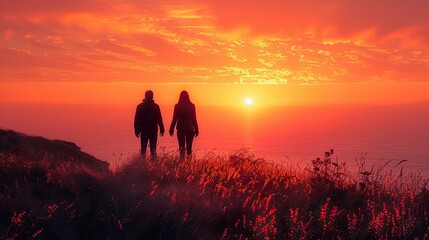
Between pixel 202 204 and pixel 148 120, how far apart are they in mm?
8858

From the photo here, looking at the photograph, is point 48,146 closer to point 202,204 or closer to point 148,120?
point 148,120

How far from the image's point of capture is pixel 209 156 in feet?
37.4

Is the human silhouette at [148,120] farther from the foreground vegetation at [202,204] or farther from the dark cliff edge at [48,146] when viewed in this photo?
Result: the foreground vegetation at [202,204]

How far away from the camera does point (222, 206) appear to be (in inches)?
281

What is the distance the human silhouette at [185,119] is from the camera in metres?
15.6

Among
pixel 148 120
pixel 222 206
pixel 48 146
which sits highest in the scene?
pixel 148 120

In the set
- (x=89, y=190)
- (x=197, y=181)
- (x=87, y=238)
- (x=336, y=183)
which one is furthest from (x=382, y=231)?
(x=89, y=190)

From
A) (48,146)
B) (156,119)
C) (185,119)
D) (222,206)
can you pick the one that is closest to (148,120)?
(156,119)

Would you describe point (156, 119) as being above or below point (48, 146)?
above

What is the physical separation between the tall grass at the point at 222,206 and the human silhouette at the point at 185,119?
565cm

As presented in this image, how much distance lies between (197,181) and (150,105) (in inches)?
292

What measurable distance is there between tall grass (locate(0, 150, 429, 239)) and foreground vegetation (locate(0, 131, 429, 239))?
0.05ft

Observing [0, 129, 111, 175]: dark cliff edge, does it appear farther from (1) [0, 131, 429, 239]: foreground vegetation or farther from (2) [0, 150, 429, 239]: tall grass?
(2) [0, 150, 429, 239]: tall grass

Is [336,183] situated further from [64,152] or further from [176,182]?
[64,152]
